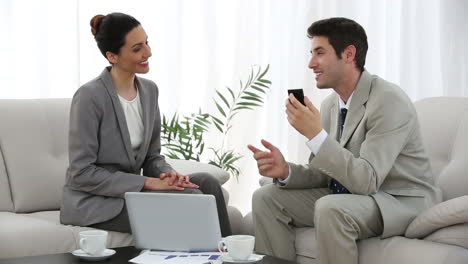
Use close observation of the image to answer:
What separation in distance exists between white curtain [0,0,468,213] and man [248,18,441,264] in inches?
61.3

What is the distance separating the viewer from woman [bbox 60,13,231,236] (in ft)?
9.68

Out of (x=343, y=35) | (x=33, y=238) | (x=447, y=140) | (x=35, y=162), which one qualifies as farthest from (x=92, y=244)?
(x=447, y=140)

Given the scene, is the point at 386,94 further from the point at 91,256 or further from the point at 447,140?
the point at 91,256

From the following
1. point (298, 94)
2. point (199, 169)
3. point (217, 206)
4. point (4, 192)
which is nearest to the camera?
point (298, 94)

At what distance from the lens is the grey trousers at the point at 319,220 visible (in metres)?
2.64

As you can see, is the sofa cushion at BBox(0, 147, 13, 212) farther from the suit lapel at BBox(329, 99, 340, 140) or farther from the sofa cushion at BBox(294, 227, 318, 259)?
the suit lapel at BBox(329, 99, 340, 140)

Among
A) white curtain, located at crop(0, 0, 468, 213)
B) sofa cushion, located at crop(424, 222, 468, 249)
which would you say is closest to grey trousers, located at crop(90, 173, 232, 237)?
sofa cushion, located at crop(424, 222, 468, 249)

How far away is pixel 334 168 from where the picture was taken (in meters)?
2.71

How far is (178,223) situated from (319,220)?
0.54m

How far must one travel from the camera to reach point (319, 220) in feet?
8.82

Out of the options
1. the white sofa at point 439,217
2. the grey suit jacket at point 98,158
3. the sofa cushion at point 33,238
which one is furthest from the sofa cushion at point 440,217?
the sofa cushion at point 33,238

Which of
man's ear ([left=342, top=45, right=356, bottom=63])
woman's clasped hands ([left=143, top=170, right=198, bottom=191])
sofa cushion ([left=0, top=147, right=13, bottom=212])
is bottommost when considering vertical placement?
sofa cushion ([left=0, top=147, right=13, bottom=212])

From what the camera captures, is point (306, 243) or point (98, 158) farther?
point (98, 158)

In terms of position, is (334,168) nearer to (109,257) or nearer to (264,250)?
(264,250)
